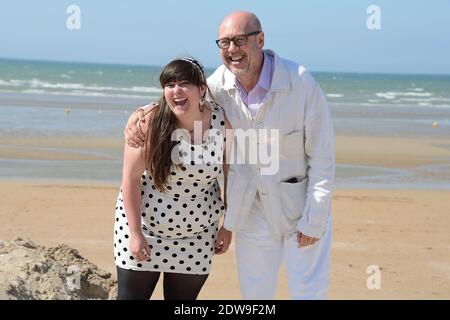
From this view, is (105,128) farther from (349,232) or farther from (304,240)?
(304,240)

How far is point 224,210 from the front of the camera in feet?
13.5

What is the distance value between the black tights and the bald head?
1.32 meters

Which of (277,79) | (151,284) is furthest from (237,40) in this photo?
(151,284)

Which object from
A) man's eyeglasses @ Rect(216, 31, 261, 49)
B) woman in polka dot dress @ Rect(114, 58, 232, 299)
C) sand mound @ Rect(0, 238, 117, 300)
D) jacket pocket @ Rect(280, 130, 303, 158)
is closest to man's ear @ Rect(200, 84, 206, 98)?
woman in polka dot dress @ Rect(114, 58, 232, 299)

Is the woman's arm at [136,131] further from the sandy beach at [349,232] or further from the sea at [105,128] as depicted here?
the sandy beach at [349,232]

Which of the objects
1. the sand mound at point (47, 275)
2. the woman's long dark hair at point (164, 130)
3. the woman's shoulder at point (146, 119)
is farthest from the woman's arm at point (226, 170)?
the sand mound at point (47, 275)

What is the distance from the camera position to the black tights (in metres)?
4.00

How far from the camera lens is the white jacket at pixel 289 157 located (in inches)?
158

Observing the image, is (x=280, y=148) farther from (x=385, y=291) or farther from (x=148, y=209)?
(x=385, y=291)

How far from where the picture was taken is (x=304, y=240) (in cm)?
405

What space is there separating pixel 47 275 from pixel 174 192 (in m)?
1.75

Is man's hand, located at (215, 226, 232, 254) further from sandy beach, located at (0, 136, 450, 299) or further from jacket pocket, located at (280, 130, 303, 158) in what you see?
sandy beach, located at (0, 136, 450, 299)

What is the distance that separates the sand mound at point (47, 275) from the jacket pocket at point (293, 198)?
1778mm
